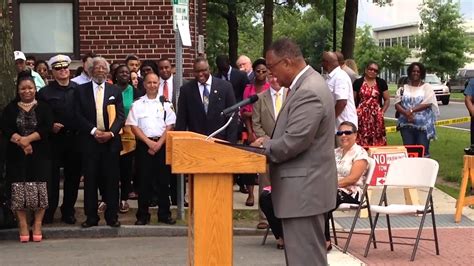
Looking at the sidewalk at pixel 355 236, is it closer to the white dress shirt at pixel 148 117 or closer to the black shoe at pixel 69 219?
the black shoe at pixel 69 219

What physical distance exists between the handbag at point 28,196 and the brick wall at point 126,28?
5022 millimetres

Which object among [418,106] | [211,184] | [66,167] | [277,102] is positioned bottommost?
[66,167]

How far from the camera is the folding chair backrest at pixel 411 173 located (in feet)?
26.8

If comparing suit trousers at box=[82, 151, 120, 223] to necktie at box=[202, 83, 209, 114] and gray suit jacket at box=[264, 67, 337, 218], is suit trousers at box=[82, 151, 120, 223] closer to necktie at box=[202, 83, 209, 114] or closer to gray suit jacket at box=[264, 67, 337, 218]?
necktie at box=[202, 83, 209, 114]

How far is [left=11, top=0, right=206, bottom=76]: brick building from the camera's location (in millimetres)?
13375

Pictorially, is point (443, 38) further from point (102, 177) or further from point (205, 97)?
point (102, 177)

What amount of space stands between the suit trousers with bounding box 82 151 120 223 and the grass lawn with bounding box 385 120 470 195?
542cm

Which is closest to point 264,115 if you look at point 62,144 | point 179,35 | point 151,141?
point 151,141

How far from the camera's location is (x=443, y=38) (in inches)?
2534

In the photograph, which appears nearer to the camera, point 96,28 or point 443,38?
point 96,28

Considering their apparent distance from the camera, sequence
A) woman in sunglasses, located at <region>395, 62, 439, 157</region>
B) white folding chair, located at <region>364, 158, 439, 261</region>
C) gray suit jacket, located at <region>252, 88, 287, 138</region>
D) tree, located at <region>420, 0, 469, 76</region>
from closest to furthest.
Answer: white folding chair, located at <region>364, 158, 439, 261</region>, gray suit jacket, located at <region>252, 88, 287, 138</region>, woman in sunglasses, located at <region>395, 62, 439, 157</region>, tree, located at <region>420, 0, 469, 76</region>

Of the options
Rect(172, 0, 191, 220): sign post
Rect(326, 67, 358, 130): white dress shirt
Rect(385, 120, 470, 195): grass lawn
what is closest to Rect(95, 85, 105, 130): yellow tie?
Rect(172, 0, 191, 220): sign post

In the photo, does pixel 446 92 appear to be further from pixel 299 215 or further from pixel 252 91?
pixel 299 215

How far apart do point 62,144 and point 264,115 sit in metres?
2.65
